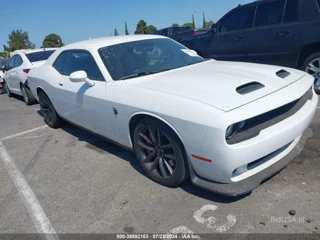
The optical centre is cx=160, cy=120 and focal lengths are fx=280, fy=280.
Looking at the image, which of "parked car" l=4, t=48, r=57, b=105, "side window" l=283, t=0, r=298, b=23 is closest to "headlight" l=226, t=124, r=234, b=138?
"side window" l=283, t=0, r=298, b=23

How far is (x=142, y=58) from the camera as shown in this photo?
3.54 metres

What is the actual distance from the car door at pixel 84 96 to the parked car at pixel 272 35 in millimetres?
3936

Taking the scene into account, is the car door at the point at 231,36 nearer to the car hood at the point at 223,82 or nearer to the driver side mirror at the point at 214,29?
the driver side mirror at the point at 214,29

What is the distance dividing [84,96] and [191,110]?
68.8 inches

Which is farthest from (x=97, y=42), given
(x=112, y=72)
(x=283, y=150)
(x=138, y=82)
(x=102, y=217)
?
(x=283, y=150)

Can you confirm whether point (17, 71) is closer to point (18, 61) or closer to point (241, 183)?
point (18, 61)

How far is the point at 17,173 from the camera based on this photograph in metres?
3.63

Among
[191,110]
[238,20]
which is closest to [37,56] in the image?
[238,20]

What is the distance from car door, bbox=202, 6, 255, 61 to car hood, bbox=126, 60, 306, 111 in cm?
331

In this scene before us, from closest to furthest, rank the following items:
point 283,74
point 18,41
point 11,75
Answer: point 283,74, point 11,75, point 18,41

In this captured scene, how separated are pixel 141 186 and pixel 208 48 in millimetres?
5132

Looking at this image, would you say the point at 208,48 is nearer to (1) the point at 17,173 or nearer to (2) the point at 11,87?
(1) the point at 17,173

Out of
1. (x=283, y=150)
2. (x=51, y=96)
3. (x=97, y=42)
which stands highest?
(x=97, y=42)
